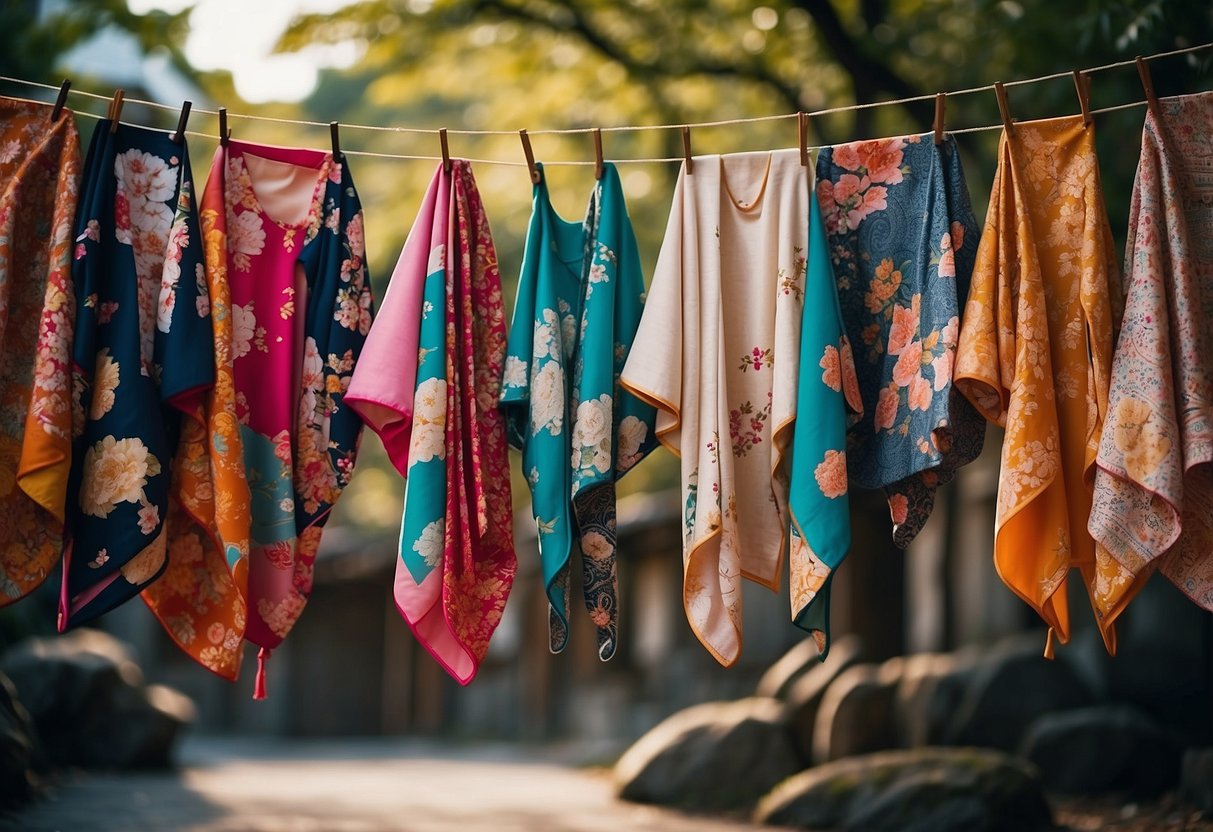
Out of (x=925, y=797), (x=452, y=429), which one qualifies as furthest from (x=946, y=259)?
(x=925, y=797)

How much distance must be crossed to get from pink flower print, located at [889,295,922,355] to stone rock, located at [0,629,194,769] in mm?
6385

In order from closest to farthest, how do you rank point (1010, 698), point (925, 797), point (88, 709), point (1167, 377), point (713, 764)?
point (1167, 377)
point (925, 797)
point (713, 764)
point (1010, 698)
point (88, 709)

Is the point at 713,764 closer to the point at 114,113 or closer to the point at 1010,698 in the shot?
the point at 1010,698

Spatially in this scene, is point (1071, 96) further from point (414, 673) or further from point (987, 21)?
point (414, 673)

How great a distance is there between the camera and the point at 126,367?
3.35 meters

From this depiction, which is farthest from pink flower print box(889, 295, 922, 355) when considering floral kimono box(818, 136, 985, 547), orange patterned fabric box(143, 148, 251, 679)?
orange patterned fabric box(143, 148, 251, 679)

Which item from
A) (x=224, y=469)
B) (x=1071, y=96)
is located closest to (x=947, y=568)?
(x=1071, y=96)

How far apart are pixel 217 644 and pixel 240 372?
75cm

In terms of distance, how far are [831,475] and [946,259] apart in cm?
66

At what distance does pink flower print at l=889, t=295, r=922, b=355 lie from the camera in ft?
11.5

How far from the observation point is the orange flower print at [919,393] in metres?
3.38

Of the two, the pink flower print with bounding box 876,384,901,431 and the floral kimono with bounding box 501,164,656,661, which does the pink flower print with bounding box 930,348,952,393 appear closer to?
the pink flower print with bounding box 876,384,901,431

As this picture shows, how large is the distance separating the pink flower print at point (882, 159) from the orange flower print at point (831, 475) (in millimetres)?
829

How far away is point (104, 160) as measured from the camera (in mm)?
3467
